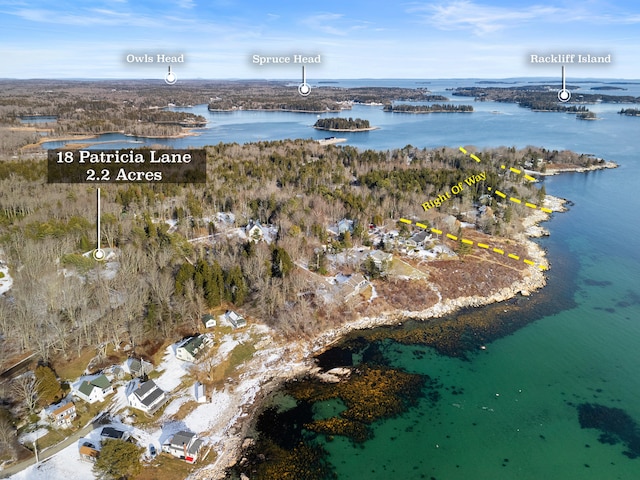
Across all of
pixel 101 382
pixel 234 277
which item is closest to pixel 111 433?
pixel 101 382

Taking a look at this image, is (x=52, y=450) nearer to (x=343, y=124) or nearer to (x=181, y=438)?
(x=181, y=438)

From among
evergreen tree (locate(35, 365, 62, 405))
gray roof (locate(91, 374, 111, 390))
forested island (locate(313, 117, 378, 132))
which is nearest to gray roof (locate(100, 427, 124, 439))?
gray roof (locate(91, 374, 111, 390))

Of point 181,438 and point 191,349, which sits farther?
point 191,349

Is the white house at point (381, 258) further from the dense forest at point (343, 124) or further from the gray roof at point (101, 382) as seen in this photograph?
the dense forest at point (343, 124)

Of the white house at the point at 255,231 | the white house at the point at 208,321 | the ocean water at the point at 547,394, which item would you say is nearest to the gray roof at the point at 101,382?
the white house at the point at 208,321

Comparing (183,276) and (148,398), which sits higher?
(183,276)

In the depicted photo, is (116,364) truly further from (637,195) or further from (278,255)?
(637,195)

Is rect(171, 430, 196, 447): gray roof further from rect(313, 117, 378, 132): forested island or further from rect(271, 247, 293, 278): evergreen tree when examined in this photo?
rect(313, 117, 378, 132): forested island
